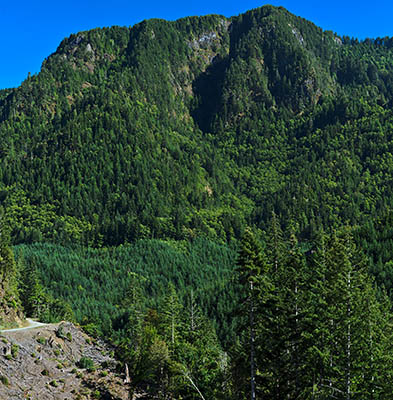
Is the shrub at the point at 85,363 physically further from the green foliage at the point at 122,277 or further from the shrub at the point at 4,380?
the green foliage at the point at 122,277

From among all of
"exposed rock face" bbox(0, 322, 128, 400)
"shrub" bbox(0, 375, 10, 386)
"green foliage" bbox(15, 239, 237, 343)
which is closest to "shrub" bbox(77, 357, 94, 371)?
"exposed rock face" bbox(0, 322, 128, 400)

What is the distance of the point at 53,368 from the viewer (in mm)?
64688

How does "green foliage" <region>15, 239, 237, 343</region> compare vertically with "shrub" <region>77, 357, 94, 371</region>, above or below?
above

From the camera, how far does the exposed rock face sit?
5601cm

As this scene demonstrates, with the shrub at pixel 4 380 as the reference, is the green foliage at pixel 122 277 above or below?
above

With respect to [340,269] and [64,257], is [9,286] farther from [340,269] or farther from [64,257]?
[64,257]

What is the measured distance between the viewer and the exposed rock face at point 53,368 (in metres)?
56.0

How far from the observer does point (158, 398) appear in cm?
6531

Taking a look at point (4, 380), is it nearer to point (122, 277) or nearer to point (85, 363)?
point (85, 363)

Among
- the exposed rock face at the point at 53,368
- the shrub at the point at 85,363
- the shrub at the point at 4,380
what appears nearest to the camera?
the shrub at the point at 4,380

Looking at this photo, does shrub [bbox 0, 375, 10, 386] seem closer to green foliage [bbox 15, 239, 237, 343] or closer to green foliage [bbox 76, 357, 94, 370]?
green foliage [bbox 76, 357, 94, 370]

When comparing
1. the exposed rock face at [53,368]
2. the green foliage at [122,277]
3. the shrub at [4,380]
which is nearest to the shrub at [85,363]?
the exposed rock face at [53,368]

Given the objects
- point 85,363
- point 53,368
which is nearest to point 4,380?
point 53,368

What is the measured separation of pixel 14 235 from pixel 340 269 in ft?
590
